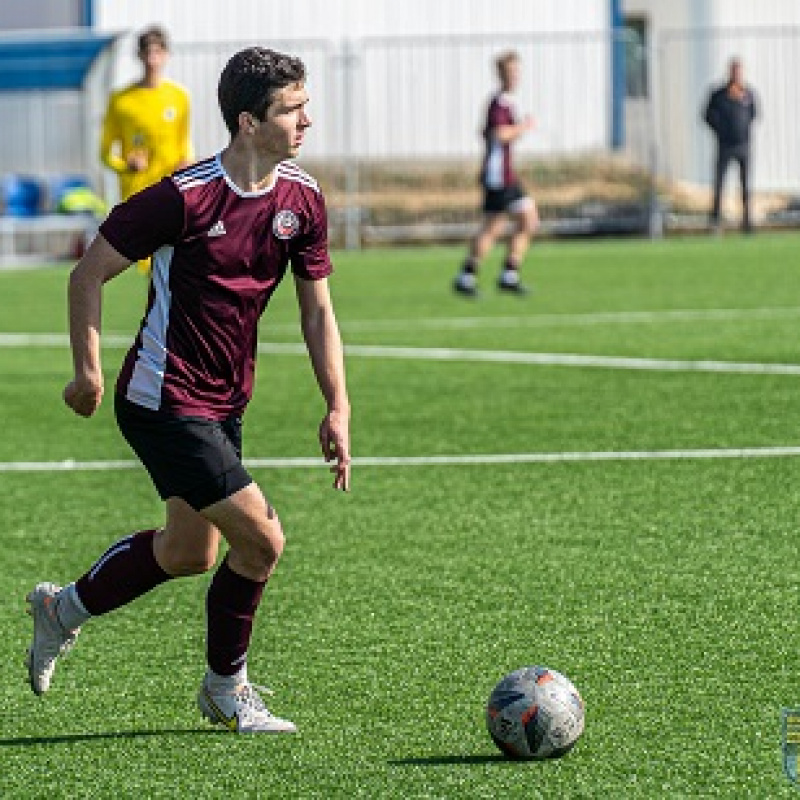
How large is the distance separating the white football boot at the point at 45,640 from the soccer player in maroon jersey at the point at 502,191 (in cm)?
1463

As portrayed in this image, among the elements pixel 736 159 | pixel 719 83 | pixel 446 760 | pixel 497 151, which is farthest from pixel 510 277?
pixel 446 760

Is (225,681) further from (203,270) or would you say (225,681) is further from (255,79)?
(255,79)

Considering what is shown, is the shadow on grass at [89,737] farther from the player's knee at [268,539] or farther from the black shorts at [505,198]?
the black shorts at [505,198]

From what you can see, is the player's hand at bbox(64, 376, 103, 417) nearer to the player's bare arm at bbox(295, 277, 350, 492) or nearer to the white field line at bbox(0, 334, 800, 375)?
the player's bare arm at bbox(295, 277, 350, 492)

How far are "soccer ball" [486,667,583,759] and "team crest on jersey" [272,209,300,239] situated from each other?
1368 millimetres

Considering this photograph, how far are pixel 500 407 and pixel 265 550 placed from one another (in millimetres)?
7000

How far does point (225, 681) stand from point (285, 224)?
1272mm

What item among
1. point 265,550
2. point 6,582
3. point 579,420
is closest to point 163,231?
point 265,550

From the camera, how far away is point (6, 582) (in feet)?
27.5

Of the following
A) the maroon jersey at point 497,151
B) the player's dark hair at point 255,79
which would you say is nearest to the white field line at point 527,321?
the maroon jersey at point 497,151

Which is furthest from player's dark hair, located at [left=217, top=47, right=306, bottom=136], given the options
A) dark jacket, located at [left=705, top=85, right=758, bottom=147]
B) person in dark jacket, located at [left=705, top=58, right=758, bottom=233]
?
dark jacket, located at [left=705, top=85, right=758, bottom=147]

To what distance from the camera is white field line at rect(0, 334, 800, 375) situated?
1452 cm

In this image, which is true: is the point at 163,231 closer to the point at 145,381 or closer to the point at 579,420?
the point at 145,381

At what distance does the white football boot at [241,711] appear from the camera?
6156 mm
